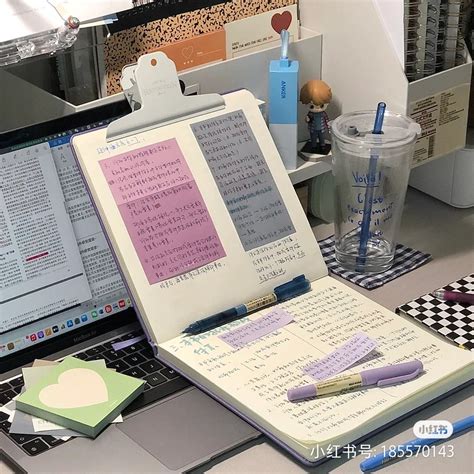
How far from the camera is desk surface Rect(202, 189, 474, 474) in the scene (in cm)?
94

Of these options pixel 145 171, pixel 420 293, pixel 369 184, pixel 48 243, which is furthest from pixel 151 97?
pixel 420 293

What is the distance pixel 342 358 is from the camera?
104cm

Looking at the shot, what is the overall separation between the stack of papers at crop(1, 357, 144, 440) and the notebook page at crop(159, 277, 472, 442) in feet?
0.26

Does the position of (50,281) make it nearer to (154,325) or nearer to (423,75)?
(154,325)

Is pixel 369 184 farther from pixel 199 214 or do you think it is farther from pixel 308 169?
pixel 199 214

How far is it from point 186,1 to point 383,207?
0.38 meters

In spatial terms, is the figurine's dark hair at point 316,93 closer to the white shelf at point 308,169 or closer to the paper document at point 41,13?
the white shelf at point 308,169

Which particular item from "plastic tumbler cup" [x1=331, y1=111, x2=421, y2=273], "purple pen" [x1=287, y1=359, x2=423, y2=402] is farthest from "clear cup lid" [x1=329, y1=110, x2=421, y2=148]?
"purple pen" [x1=287, y1=359, x2=423, y2=402]

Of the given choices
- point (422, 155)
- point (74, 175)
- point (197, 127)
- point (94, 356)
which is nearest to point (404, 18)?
point (422, 155)

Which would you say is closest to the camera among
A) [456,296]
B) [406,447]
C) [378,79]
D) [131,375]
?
[406,447]

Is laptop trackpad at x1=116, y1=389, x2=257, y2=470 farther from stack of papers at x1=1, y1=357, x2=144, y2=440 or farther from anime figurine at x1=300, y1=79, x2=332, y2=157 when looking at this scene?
anime figurine at x1=300, y1=79, x2=332, y2=157

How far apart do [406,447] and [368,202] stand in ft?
1.32

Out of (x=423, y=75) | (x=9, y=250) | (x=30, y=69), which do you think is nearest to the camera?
(x=9, y=250)

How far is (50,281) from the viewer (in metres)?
1.09
